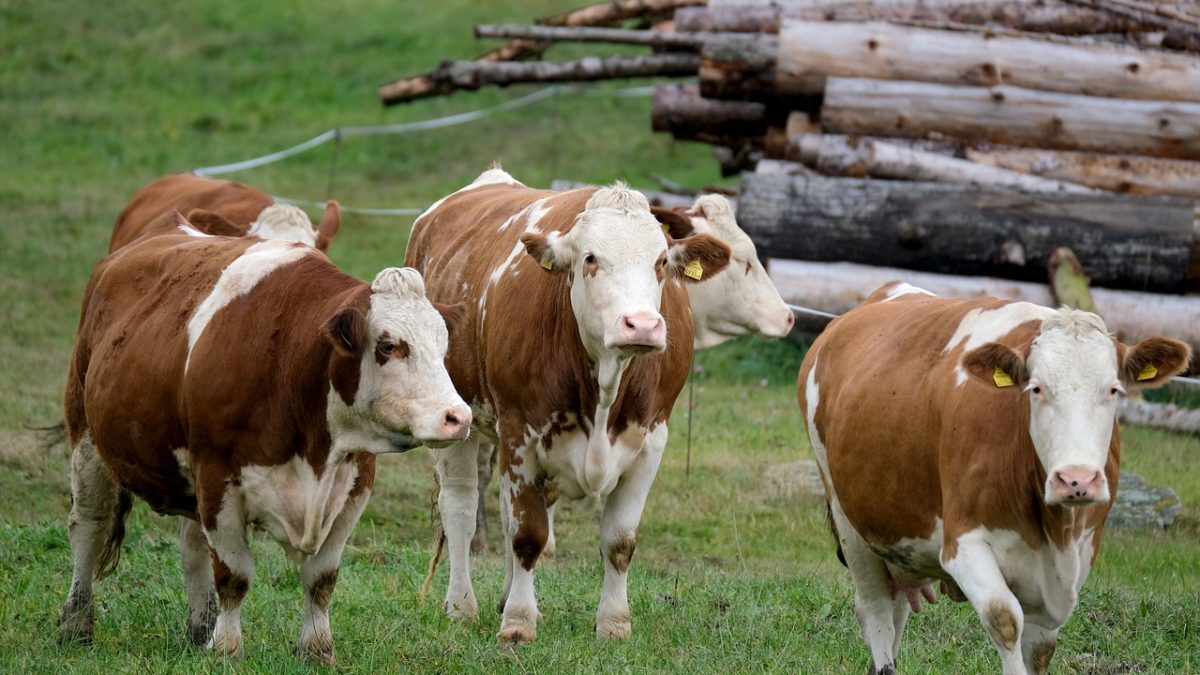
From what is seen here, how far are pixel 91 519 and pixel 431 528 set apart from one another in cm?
310

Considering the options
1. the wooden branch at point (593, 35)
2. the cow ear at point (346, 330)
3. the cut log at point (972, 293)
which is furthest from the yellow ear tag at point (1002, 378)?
the wooden branch at point (593, 35)

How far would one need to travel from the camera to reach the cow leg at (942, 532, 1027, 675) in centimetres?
546

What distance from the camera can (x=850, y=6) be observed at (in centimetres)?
1544

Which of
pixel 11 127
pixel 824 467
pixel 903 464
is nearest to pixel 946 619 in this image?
pixel 824 467

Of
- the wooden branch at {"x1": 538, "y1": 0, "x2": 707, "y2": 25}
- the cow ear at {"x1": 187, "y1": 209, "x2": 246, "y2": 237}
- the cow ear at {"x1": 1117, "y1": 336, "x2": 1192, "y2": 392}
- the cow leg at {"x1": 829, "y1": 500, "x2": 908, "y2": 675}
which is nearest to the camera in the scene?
the cow ear at {"x1": 1117, "y1": 336, "x2": 1192, "y2": 392}

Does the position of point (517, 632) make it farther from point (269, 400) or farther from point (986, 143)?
point (986, 143)

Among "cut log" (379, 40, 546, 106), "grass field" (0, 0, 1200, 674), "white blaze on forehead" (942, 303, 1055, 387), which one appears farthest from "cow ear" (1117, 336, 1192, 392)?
"cut log" (379, 40, 546, 106)

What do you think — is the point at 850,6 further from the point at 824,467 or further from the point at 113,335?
the point at 113,335

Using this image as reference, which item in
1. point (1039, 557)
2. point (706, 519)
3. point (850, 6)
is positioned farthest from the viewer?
point (850, 6)

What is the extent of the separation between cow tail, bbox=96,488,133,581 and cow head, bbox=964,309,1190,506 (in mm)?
3840

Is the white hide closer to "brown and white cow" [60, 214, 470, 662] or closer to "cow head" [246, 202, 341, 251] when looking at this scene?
"cow head" [246, 202, 341, 251]

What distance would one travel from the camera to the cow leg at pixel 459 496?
8055 millimetres

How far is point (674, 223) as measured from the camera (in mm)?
8102

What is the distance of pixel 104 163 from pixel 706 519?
1591 centimetres
